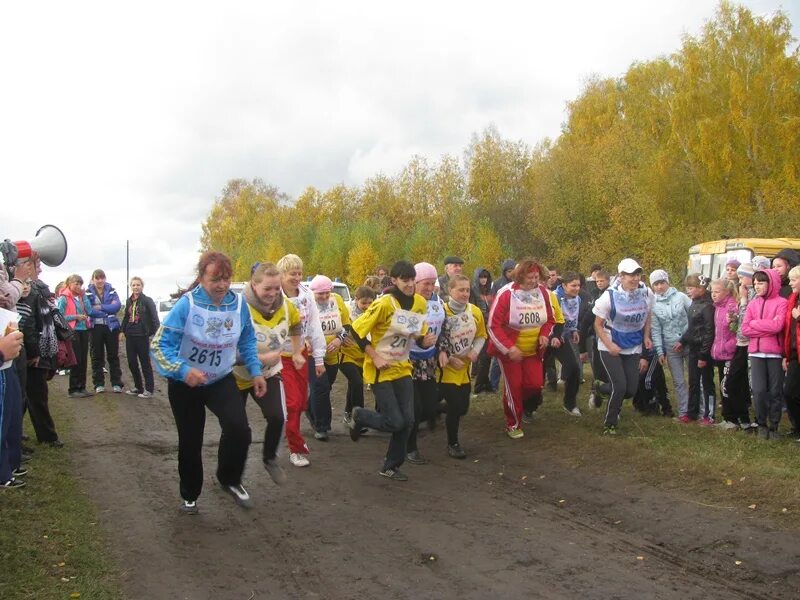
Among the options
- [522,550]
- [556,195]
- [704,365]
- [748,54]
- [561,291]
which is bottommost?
[522,550]

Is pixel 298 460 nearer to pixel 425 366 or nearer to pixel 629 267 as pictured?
pixel 425 366

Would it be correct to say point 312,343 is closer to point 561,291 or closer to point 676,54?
point 561,291

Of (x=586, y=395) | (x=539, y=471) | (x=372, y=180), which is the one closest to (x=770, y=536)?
(x=539, y=471)

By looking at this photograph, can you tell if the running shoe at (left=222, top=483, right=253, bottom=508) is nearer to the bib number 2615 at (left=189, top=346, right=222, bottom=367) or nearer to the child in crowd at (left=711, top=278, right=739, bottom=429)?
→ the bib number 2615 at (left=189, top=346, right=222, bottom=367)

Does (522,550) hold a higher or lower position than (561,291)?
lower

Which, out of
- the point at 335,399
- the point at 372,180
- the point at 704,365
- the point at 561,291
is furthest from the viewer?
the point at 372,180

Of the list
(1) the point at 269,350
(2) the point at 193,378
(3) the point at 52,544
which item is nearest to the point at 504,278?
(1) the point at 269,350

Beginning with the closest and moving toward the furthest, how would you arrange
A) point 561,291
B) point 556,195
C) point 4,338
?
1. point 4,338
2. point 561,291
3. point 556,195

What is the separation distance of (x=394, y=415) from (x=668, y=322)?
4637mm

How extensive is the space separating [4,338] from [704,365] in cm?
814

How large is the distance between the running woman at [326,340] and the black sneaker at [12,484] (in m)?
3.68

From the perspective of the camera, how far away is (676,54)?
1574 inches

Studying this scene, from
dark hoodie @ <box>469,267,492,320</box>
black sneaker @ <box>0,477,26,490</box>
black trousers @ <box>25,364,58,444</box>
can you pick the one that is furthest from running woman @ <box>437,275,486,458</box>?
black trousers @ <box>25,364,58,444</box>

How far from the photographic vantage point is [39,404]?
944 cm
